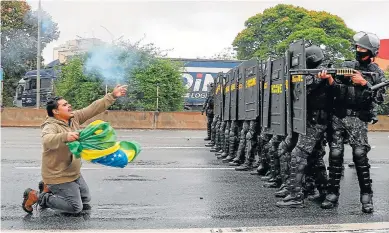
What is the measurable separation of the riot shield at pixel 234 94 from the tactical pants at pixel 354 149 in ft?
14.2

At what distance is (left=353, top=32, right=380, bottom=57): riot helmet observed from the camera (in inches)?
246

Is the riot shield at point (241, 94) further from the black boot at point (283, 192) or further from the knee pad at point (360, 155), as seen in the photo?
the knee pad at point (360, 155)

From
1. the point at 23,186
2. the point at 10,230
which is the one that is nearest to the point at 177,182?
the point at 23,186

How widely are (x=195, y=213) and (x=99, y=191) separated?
1903mm

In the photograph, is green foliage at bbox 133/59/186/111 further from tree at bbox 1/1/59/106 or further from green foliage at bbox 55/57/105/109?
tree at bbox 1/1/59/106

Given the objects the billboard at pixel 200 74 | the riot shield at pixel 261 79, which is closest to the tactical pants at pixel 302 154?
the riot shield at pixel 261 79

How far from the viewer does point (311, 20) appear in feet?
159

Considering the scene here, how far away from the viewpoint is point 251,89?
30.8 feet

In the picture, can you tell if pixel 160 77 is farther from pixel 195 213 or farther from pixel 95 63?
pixel 195 213

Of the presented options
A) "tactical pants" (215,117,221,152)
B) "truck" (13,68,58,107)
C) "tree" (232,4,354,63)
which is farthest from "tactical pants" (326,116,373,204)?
"tree" (232,4,354,63)

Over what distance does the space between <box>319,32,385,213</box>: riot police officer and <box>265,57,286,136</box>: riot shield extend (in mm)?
945


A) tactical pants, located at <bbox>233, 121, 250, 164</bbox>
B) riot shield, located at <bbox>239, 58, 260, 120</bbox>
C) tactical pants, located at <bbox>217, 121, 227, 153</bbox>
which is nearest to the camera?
riot shield, located at <bbox>239, 58, 260, 120</bbox>

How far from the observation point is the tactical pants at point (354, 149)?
Result: 632 cm

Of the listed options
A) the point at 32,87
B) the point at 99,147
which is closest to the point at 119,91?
the point at 99,147
